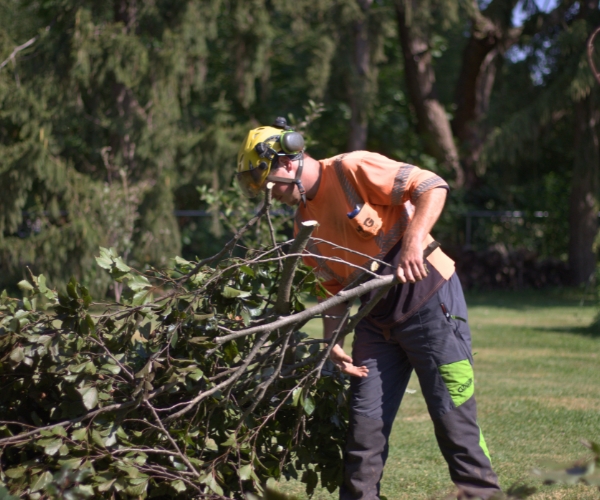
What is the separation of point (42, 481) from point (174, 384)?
2.08ft

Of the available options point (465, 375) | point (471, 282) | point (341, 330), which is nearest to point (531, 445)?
point (465, 375)

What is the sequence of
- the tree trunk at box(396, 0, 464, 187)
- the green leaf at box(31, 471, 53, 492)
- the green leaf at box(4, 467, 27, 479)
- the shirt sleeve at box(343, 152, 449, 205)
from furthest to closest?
1. the tree trunk at box(396, 0, 464, 187)
2. the shirt sleeve at box(343, 152, 449, 205)
3. the green leaf at box(4, 467, 27, 479)
4. the green leaf at box(31, 471, 53, 492)

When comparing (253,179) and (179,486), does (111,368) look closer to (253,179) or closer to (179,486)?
(179,486)

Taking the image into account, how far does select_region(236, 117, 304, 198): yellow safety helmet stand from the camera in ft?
11.2

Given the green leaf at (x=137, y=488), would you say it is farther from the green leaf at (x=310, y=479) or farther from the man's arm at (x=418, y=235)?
the man's arm at (x=418, y=235)

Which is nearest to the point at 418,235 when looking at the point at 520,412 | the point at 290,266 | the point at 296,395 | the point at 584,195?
the point at 290,266

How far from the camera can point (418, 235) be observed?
3.21m

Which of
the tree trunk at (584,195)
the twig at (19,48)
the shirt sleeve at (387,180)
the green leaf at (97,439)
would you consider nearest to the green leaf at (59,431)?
the green leaf at (97,439)

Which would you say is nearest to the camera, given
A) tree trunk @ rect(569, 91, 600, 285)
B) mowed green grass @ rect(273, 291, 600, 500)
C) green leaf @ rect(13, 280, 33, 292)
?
green leaf @ rect(13, 280, 33, 292)

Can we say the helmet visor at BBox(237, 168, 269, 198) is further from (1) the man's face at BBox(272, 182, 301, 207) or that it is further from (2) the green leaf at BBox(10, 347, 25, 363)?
(2) the green leaf at BBox(10, 347, 25, 363)

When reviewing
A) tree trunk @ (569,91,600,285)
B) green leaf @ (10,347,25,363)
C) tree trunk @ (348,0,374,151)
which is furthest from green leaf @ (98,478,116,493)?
tree trunk @ (348,0,374,151)

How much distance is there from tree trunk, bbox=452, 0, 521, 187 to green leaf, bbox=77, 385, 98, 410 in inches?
620

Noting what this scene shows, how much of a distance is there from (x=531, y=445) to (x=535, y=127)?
11913 millimetres

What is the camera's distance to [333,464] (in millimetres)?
3670
